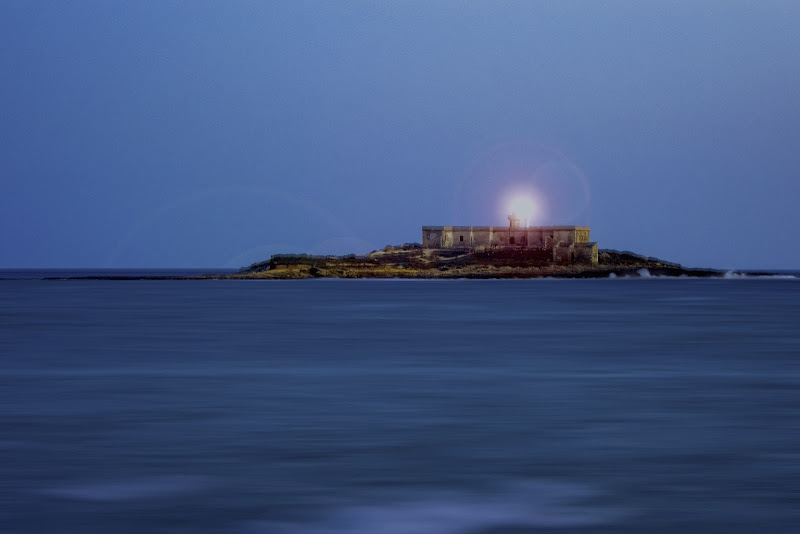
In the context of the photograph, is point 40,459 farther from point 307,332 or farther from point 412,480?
point 307,332

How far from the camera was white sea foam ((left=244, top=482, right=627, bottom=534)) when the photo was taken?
8609 mm

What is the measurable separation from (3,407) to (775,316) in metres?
36.3

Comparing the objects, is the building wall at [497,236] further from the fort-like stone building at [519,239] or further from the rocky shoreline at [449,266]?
the rocky shoreline at [449,266]

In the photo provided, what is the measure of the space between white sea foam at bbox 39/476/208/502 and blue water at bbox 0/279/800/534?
0.11 ft

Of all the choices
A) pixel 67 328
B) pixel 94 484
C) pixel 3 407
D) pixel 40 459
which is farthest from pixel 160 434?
pixel 67 328

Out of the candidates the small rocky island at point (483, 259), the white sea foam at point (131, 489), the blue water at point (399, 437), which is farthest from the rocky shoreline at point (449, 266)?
the white sea foam at point (131, 489)

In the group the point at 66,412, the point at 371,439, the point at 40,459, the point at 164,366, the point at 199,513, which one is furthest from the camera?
the point at 164,366

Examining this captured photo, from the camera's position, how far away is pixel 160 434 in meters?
12.8

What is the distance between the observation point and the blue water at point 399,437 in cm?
903

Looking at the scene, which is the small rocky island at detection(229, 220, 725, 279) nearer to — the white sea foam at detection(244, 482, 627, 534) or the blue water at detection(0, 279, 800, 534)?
the blue water at detection(0, 279, 800, 534)

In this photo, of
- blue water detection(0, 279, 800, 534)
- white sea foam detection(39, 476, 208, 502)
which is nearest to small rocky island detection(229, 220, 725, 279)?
blue water detection(0, 279, 800, 534)

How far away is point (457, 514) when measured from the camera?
353 inches

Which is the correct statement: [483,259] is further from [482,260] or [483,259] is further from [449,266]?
[449,266]

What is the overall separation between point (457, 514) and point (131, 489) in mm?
3477
